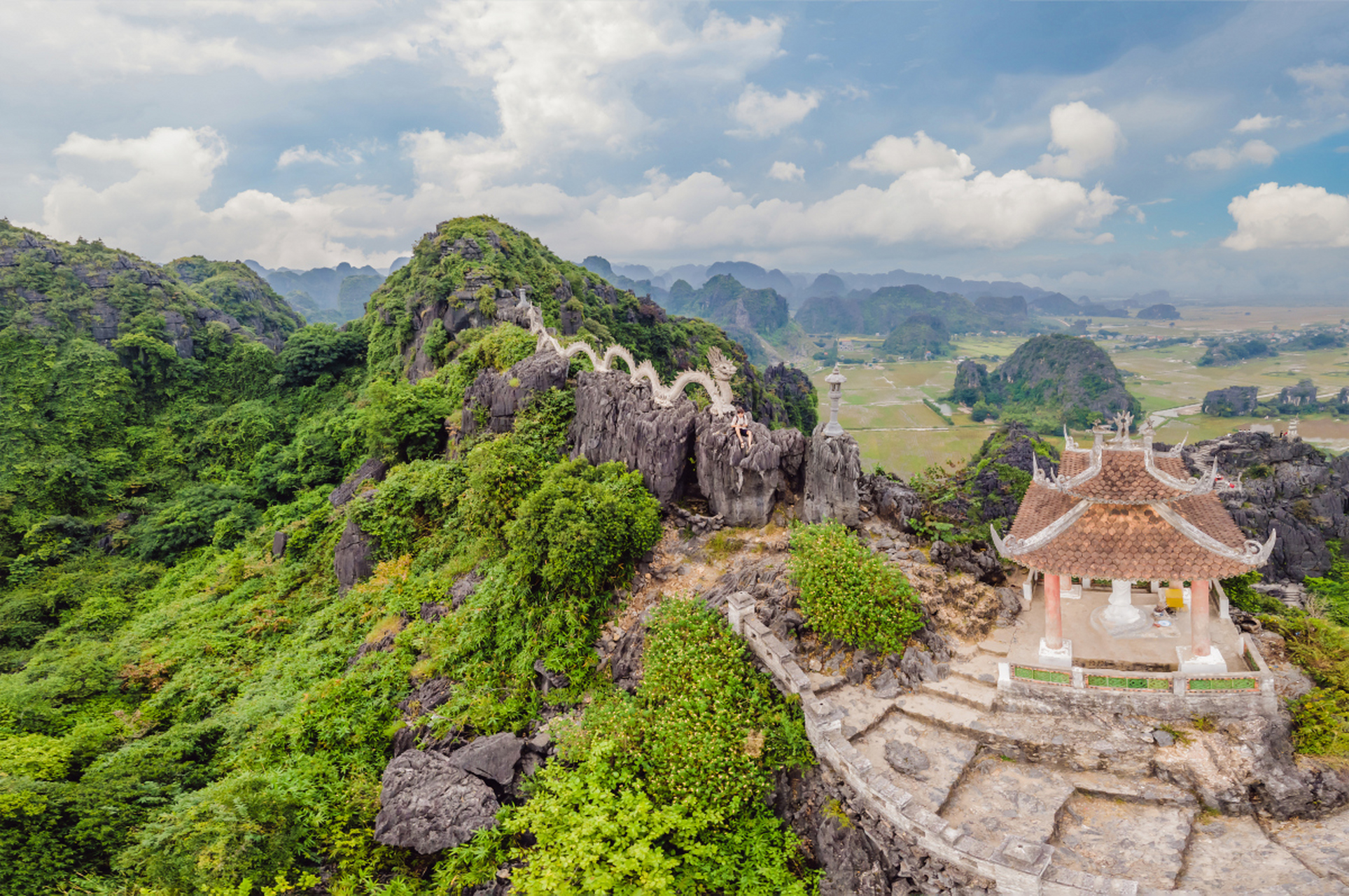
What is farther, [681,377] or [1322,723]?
[681,377]

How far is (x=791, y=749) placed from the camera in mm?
11141

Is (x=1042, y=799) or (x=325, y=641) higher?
Result: (x=1042, y=799)

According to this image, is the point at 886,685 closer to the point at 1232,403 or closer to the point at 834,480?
the point at 834,480

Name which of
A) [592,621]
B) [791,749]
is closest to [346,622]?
[592,621]

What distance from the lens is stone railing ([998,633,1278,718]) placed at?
401 inches

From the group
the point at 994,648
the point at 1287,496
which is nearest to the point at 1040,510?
the point at 994,648

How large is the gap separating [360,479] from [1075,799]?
28692mm

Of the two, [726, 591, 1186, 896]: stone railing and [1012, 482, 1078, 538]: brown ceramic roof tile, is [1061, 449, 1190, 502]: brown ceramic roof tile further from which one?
[726, 591, 1186, 896]: stone railing

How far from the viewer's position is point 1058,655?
1155 cm

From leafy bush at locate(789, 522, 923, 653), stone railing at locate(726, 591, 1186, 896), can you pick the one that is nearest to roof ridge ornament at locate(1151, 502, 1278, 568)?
leafy bush at locate(789, 522, 923, 653)

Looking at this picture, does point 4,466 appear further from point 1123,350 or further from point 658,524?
point 1123,350

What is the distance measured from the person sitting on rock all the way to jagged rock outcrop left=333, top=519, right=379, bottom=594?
1486cm

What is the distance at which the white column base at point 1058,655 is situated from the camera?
11.4 meters

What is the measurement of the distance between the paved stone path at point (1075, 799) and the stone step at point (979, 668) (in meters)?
0.04
